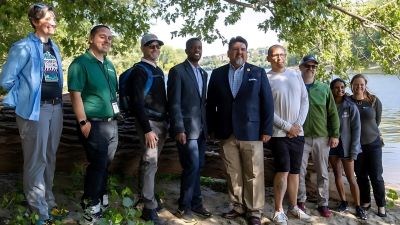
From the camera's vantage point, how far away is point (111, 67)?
13.5 feet

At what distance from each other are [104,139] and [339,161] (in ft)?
9.93

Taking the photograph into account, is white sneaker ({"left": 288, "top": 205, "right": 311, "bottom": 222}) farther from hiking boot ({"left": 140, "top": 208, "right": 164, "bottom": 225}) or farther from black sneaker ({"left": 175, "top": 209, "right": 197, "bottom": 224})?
hiking boot ({"left": 140, "top": 208, "right": 164, "bottom": 225})

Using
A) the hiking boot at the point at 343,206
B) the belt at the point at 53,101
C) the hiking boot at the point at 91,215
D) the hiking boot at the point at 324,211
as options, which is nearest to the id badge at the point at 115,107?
the belt at the point at 53,101

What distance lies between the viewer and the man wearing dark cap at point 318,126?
5.07 m

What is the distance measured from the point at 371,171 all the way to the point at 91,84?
11.8 ft

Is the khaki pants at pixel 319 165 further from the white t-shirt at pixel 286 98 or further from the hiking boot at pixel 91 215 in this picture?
the hiking boot at pixel 91 215

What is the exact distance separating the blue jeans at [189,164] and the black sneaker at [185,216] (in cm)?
4

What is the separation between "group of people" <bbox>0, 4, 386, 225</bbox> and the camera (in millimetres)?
3625

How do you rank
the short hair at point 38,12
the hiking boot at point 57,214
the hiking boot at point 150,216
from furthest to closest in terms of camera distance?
1. the hiking boot at point 150,216
2. the hiking boot at point 57,214
3. the short hair at point 38,12

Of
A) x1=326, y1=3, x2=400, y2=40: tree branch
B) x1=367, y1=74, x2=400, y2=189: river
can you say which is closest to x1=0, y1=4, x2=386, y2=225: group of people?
x1=367, y1=74, x2=400, y2=189: river

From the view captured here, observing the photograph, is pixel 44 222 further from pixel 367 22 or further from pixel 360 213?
pixel 367 22

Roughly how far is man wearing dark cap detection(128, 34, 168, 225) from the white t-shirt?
1.23m

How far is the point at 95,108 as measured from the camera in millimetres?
3885

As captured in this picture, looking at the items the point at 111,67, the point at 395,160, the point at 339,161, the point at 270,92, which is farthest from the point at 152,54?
the point at 395,160
